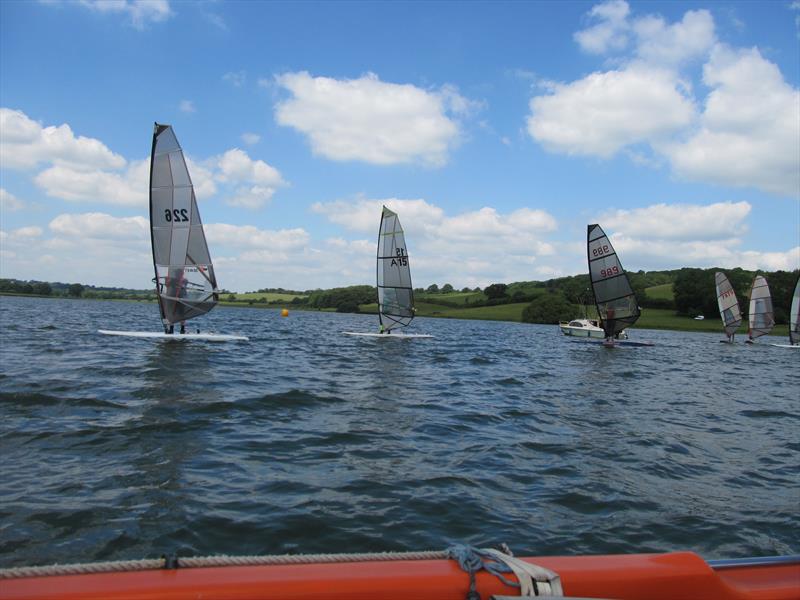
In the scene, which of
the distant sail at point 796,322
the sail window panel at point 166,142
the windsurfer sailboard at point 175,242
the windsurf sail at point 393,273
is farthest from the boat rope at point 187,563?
the distant sail at point 796,322

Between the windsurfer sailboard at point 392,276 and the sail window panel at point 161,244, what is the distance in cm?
1515

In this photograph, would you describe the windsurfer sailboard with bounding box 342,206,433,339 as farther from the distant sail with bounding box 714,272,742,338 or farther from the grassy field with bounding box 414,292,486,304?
the grassy field with bounding box 414,292,486,304

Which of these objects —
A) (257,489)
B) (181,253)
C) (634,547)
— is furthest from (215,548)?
(181,253)

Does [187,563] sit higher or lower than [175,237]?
lower

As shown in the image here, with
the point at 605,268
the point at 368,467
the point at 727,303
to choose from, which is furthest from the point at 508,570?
the point at 727,303

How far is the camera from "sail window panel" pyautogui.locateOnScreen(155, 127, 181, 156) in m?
25.0

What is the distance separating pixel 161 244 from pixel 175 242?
621 mm

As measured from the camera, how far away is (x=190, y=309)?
27.5 metres

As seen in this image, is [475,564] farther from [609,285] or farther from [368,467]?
[609,285]

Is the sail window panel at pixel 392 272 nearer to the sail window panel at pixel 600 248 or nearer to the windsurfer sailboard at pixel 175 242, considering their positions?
the windsurfer sailboard at pixel 175 242

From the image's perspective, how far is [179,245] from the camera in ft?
85.3

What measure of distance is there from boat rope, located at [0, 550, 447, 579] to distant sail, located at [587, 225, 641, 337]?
132 ft

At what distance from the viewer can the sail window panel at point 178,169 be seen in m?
25.3

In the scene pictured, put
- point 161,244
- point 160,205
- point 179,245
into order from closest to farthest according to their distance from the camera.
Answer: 1. point 160,205
2. point 161,244
3. point 179,245
